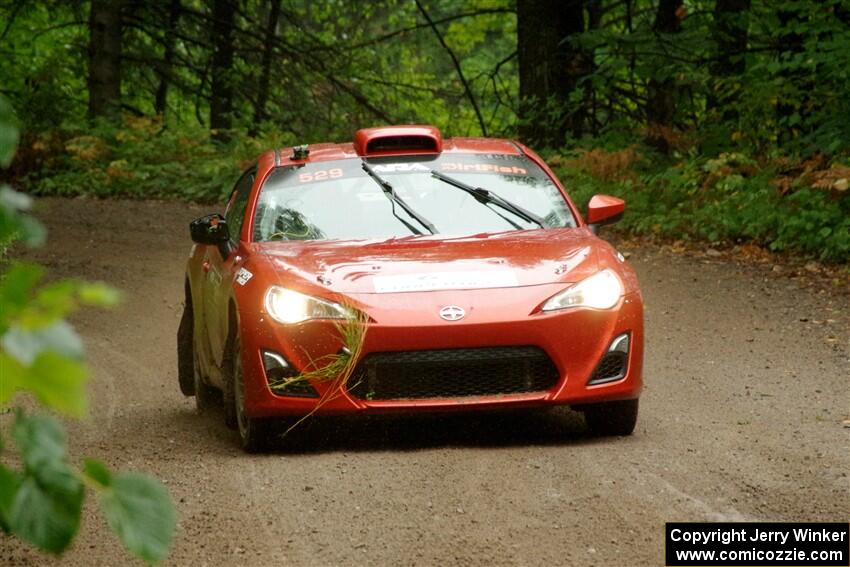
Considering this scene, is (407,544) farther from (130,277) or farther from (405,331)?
(130,277)

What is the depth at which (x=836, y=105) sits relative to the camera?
52.1 ft

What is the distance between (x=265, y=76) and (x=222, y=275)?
20.0 m

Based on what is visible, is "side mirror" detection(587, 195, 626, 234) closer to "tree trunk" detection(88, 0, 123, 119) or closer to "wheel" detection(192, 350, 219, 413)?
"wheel" detection(192, 350, 219, 413)

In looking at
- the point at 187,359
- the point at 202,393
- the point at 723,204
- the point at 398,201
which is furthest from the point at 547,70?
the point at 398,201

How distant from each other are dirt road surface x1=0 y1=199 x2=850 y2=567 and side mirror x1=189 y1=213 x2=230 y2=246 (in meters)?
1.11

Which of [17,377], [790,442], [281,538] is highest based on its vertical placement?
[17,377]

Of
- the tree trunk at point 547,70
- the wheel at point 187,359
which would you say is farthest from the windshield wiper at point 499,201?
the tree trunk at point 547,70

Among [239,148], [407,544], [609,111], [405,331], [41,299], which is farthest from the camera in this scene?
[239,148]

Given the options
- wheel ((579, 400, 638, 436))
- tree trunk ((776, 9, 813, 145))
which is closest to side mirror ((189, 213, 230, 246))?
wheel ((579, 400, 638, 436))

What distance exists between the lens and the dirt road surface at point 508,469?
488cm

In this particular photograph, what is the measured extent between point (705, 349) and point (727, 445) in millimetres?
3842

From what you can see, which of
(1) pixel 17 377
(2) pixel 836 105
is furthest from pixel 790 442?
(2) pixel 836 105

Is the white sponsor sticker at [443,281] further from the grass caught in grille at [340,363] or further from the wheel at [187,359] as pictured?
the wheel at [187,359]

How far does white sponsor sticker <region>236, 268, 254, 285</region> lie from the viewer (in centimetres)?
701
